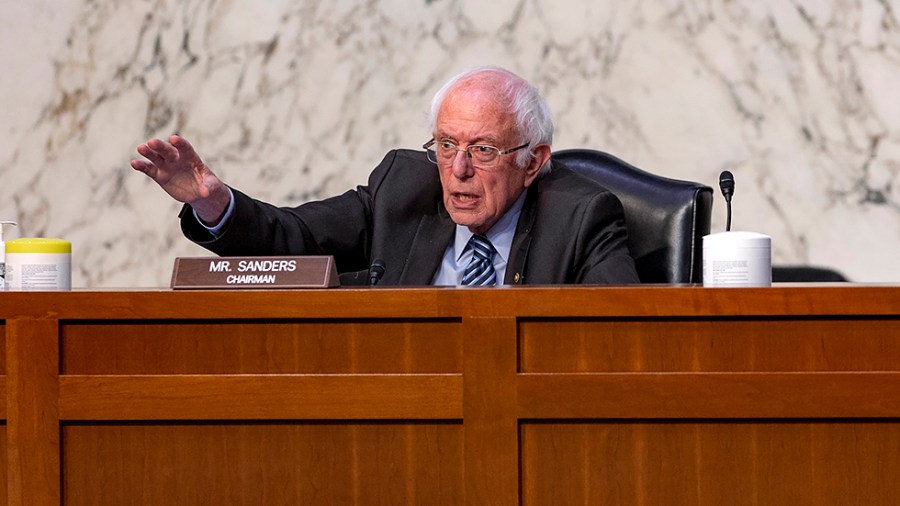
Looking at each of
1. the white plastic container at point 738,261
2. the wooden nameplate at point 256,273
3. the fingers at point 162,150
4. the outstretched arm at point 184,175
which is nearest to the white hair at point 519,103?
the outstretched arm at point 184,175

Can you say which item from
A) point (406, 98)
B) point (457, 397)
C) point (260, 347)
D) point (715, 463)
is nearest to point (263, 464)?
point (260, 347)

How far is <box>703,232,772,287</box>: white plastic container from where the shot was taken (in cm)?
170

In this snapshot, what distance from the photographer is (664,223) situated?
2.53 meters

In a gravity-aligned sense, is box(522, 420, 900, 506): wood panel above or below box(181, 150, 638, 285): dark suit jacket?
below

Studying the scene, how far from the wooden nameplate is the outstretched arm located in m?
0.42

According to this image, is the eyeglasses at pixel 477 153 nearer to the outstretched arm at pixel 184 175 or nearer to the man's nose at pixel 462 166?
the man's nose at pixel 462 166

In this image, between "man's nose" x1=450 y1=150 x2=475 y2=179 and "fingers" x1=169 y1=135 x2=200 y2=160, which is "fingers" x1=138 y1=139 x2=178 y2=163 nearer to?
"fingers" x1=169 y1=135 x2=200 y2=160

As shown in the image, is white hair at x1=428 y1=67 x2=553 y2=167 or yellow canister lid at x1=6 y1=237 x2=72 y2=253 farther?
white hair at x1=428 y1=67 x2=553 y2=167

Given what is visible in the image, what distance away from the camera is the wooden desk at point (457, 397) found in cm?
150

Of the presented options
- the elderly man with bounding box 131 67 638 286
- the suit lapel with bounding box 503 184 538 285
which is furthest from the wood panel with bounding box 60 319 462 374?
the suit lapel with bounding box 503 184 538 285

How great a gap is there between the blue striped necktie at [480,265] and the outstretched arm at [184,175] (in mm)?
525

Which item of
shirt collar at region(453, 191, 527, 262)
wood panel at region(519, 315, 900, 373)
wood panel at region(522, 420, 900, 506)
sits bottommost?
wood panel at region(522, 420, 900, 506)

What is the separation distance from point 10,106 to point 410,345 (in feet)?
7.45

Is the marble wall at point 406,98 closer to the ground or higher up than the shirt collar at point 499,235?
higher up
